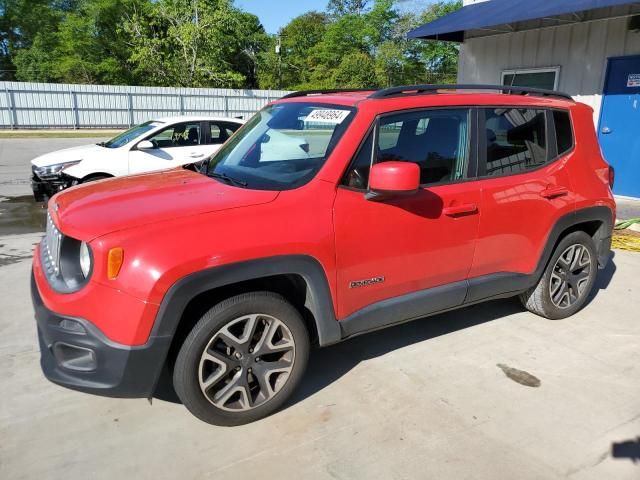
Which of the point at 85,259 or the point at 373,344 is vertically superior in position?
the point at 85,259

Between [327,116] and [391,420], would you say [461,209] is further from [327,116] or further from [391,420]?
[391,420]

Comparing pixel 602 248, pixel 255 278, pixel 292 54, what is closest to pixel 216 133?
pixel 602 248

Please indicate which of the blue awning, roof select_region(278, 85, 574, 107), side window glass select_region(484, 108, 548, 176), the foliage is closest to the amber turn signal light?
roof select_region(278, 85, 574, 107)

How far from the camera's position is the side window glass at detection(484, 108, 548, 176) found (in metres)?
3.70

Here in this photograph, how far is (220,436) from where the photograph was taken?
2.87 m

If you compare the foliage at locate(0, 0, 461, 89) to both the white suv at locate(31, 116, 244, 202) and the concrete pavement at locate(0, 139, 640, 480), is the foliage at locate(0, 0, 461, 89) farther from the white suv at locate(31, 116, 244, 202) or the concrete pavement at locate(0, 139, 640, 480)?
the concrete pavement at locate(0, 139, 640, 480)

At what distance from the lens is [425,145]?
3.47 metres

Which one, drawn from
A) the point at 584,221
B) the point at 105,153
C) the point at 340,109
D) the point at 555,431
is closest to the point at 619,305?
the point at 584,221

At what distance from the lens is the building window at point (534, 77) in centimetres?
995

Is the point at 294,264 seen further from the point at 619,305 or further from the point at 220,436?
the point at 619,305

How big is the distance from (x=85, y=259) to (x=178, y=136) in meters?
6.24

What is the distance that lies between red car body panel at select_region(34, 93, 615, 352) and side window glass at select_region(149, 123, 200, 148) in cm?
500

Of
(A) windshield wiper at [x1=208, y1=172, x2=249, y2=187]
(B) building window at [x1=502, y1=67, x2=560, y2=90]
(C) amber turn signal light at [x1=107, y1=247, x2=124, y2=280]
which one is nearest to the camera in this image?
(C) amber turn signal light at [x1=107, y1=247, x2=124, y2=280]

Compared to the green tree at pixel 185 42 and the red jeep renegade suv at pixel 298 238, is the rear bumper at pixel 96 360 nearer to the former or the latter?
the red jeep renegade suv at pixel 298 238
